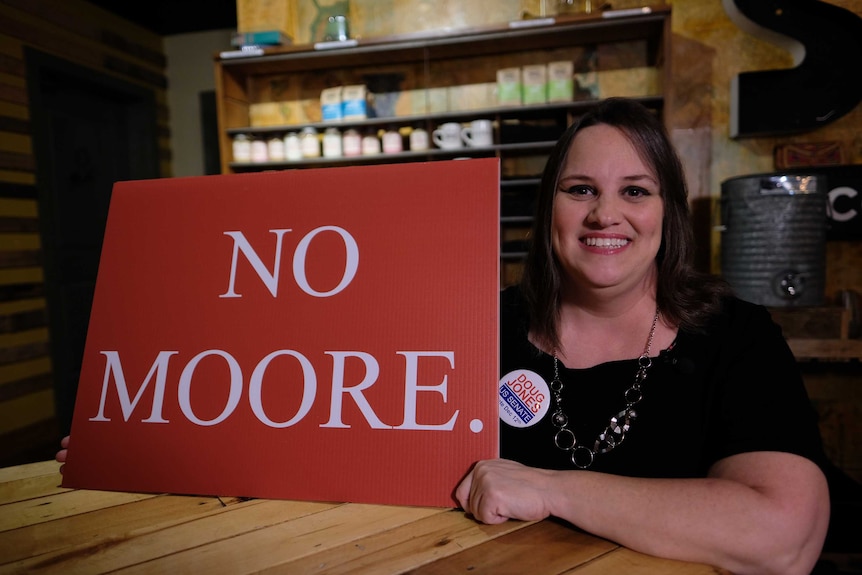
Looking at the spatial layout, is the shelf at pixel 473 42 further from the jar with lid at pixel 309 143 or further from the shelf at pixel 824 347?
the shelf at pixel 824 347

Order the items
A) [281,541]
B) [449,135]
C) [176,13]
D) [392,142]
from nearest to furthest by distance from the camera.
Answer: [281,541]
[449,135]
[392,142]
[176,13]

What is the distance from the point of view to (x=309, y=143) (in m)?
3.41

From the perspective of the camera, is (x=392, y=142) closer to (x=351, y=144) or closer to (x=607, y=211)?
(x=351, y=144)

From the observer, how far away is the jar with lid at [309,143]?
340 centimetres

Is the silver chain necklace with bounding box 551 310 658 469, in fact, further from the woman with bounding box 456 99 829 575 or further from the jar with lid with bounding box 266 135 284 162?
the jar with lid with bounding box 266 135 284 162

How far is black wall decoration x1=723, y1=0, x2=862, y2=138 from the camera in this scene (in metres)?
2.75

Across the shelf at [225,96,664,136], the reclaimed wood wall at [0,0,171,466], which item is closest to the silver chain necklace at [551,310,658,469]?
the shelf at [225,96,664,136]

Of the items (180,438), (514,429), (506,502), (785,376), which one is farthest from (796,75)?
(180,438)

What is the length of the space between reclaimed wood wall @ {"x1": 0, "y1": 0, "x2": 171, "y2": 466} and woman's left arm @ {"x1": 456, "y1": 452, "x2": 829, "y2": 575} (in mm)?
3825

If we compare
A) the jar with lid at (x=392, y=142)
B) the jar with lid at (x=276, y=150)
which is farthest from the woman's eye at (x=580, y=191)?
the jar with lid at (x=276, y=150)

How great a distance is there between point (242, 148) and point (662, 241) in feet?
10.1

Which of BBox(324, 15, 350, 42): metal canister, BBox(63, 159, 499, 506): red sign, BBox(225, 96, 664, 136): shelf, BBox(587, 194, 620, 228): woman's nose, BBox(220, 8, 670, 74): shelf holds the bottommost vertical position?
BBox(63, 159, 499, 506): red sign

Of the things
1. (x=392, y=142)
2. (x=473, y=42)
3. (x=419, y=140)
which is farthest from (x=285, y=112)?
(x=473, y=42)

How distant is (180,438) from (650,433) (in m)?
0.79
